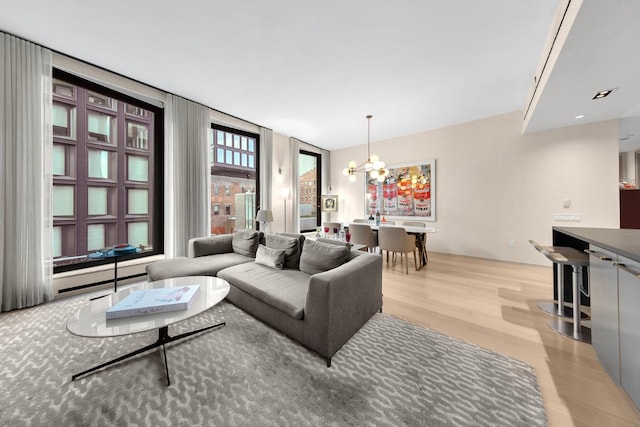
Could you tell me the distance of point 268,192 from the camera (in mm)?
5070

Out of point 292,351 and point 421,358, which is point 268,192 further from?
point 421,358

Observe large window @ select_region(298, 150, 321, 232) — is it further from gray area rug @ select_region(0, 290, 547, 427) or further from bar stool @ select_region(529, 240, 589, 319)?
bar stool @ select_region(529, 240, 589, 319)

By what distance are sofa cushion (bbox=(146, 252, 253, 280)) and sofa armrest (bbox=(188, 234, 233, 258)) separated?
16 cm

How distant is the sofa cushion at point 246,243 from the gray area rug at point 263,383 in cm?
133

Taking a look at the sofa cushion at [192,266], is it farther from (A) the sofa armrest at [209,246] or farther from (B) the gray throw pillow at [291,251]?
(B) the gray throw pillow at [291,251]

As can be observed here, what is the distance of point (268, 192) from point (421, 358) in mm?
4235

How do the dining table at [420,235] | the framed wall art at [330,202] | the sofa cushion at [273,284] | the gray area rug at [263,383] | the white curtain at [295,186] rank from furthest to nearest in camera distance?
the framed wall art at [330,202] < the white curtain at [295,186] < the dining table at [420,235] < the sofa cushion at [273,284] < the gray area rug at [263,383]

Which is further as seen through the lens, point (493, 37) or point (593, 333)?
point (493, 37)

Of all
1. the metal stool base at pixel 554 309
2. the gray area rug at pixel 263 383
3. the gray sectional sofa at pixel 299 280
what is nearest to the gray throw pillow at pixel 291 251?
the gray sectional sofa at pixel 299 280

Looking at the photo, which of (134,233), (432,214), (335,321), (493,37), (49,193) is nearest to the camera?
(335,321)

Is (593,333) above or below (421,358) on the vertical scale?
above

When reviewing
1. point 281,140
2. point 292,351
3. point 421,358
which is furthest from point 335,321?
point 281,140

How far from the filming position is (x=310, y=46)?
8.13ft

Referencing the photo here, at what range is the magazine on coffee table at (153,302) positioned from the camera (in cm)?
142
